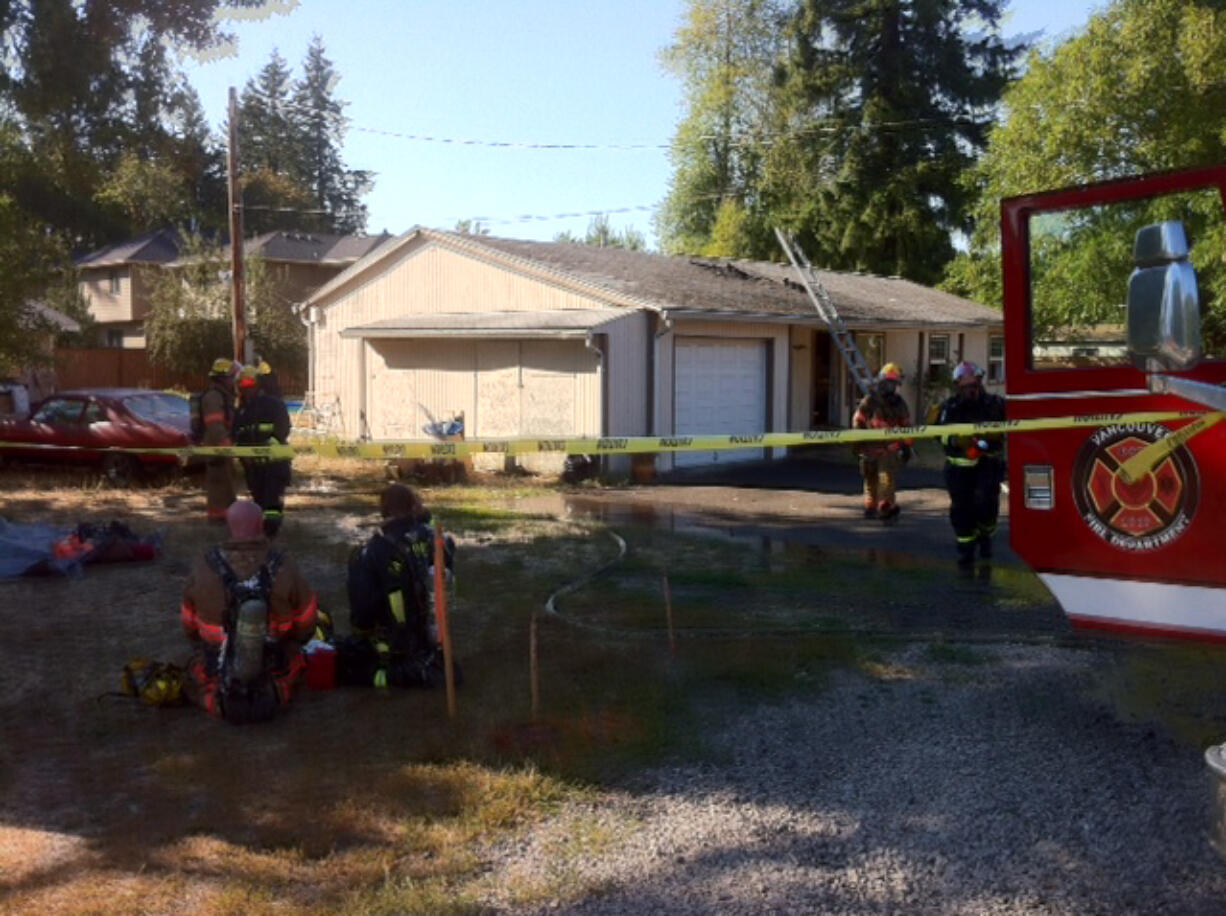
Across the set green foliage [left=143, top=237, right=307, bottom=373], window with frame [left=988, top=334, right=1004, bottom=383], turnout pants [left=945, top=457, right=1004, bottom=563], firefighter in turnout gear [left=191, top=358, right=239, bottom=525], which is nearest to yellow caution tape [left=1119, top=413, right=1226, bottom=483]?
turnout pants [left=945, top=457, right=1004, bottom=563]

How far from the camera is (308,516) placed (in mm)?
13656

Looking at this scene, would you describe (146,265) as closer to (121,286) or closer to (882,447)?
(121,286)

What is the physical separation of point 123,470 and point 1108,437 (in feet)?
45.1

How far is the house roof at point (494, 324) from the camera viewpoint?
17.8 m

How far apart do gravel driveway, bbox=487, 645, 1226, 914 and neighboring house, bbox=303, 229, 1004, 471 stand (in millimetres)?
12092

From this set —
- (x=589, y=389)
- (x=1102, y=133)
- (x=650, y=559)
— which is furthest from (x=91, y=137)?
(x=1102, y=133)

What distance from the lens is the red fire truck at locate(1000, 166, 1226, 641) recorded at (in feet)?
16.4

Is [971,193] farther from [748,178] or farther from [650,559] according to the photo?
[650,559]

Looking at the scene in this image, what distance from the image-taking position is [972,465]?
9.92 meters

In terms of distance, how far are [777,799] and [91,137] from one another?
13.0 metres

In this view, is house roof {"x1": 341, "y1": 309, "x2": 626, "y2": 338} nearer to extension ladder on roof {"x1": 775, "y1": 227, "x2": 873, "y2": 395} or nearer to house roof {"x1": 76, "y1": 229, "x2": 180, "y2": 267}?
extension ladder on roof {"x1": 775, "y1": 227, "x2": 873, "y2": 395}

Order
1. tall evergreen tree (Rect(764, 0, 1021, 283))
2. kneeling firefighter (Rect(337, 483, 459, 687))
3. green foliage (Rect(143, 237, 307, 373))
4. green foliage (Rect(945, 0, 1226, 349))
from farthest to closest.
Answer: tall evergreen tree (Rect(764, 0, 1021, 283)), green foliage (Rect(143, 237, 307, 373)), green foliage (Rect(945, 0, 1226, 349)), kneeling firefighter (Rect(337, 483, 459, 687))

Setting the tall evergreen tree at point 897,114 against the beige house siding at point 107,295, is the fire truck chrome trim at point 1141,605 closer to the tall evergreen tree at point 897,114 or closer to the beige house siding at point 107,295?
the tall evergreen tree at point 897,114

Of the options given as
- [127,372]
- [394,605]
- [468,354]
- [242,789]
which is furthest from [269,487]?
[127,372]
